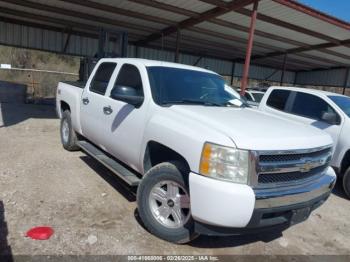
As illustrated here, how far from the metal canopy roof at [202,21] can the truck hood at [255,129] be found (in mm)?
6807

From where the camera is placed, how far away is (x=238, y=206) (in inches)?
111

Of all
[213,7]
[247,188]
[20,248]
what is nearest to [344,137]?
[247,188]

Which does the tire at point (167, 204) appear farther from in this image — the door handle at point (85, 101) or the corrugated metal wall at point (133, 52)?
A: the corrugated metal wall at point (133, 52)

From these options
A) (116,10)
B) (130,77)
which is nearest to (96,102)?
(130,77)

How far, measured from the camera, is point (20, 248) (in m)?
3.18

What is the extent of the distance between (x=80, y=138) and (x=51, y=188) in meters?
1.79

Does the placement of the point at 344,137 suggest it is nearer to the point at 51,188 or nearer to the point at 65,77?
the point at 51,188

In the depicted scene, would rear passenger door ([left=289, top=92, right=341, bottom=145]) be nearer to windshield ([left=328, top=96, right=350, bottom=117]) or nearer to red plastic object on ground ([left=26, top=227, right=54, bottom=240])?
windshield ([left=328, top=96, right=350, bottom=117])

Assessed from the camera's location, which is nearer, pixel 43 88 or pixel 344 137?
pixel 344 137

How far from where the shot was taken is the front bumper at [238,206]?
→ 283 centimetres

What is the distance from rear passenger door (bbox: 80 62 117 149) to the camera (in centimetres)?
496

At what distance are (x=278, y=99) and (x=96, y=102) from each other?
174 inches

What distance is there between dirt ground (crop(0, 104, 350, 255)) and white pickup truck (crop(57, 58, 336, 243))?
1.31 ft

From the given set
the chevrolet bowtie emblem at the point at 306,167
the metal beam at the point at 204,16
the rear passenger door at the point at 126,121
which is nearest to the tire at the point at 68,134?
the rear passenger door at the point at 126,121
